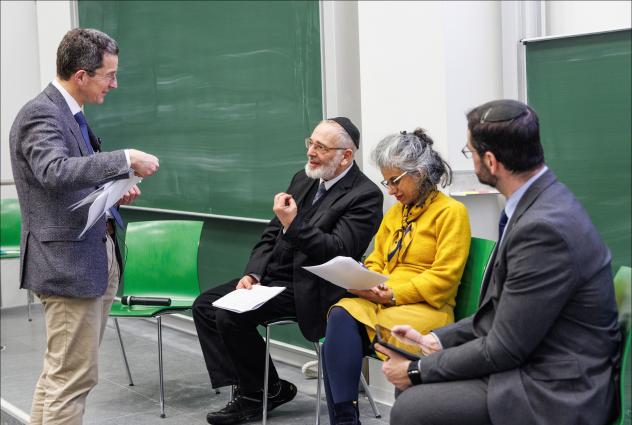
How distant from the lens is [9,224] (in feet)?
22.2

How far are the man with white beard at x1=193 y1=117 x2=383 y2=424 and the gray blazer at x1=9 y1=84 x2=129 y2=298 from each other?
0.86m

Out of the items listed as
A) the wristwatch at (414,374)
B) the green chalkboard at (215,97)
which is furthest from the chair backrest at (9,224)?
the wristwatch at (414,374)

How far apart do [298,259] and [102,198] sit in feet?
3.64

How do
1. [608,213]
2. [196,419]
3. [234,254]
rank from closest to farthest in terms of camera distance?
[608,213] < [196,419] < [234,254]

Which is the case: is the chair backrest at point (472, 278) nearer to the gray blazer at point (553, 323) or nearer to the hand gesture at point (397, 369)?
the hand gesture at point (397, 369)

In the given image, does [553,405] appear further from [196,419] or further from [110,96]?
[110,96]

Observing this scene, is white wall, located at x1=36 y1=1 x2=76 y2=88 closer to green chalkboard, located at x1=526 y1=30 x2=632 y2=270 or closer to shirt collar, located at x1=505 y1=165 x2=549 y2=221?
green chalkboard, located at x1=526 y1=30 x2=632 y2=270

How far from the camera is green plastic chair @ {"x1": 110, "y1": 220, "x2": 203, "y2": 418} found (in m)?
4.70

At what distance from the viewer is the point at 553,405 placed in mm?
2250

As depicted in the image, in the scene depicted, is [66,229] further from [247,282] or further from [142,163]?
[247,282]

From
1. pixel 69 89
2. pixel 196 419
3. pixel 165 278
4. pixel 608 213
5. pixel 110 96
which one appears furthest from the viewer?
pixel 110 96

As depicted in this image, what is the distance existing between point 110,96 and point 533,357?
5.00 metres

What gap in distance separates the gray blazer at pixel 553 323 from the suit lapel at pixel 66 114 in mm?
1687

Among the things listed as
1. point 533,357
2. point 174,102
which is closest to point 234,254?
point 174,102
